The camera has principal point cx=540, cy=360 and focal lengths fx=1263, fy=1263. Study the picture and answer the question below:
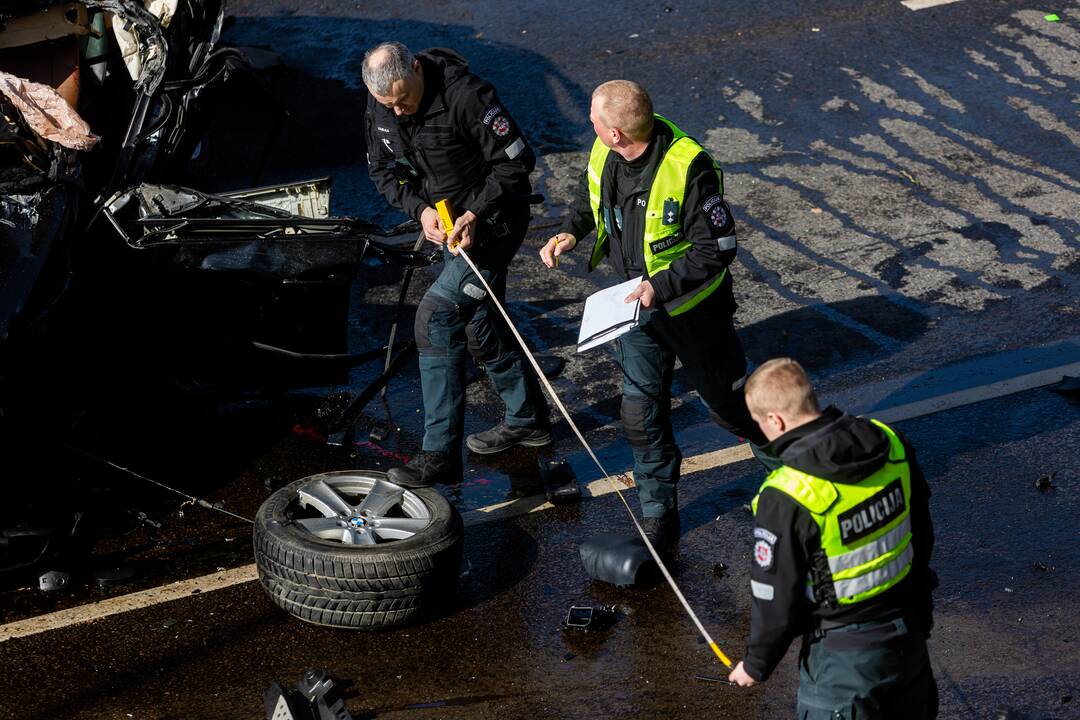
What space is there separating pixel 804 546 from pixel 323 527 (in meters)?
2.47

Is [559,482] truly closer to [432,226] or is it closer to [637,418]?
[637,418]

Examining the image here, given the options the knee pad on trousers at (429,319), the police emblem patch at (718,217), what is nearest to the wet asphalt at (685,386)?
the knee pad on trousers at (429,319)

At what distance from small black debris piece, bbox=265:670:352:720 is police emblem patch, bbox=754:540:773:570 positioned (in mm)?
1741

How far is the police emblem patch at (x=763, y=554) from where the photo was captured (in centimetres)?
359

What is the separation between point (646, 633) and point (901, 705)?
1.53 metres

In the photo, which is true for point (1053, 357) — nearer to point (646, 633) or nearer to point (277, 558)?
point (646, 633)

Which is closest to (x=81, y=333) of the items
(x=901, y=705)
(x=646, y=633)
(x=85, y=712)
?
(x=85, y=712)

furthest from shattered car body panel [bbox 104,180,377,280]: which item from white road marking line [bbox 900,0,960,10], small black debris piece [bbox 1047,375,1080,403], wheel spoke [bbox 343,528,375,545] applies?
white road marking line [bbox 900,0,960,10]

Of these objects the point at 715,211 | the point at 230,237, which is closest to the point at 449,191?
the point at 230,237

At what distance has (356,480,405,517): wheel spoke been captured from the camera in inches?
217

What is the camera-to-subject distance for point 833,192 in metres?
9.21

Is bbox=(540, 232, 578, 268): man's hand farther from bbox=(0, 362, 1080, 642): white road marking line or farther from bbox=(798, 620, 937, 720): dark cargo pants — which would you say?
bbox=(798, 620, 937, 720): dark cargo pants

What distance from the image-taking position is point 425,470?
6.02 m

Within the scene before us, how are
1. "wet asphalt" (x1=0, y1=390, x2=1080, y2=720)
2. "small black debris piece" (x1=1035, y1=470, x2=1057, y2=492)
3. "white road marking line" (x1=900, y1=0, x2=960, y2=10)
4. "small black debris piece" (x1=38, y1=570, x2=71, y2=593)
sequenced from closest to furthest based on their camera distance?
"wet asphalt" (x1=0, y1=390, x2=1080, y2=720)
"small black debris piece" (x1=38, y1=570, x2=71, y2=593)
"small black debris piece" (x1=1035, y1=470, x2=1057, y2=492)
"white road marking line" (x1=900, y1=0, x2=960, y2=10)
